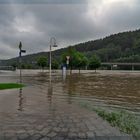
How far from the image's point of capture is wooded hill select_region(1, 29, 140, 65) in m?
138

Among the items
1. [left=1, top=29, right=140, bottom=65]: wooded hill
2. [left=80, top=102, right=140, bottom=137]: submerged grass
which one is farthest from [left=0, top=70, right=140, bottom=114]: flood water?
[left=1, top=29, right=140, bottom=65]: wooded hill

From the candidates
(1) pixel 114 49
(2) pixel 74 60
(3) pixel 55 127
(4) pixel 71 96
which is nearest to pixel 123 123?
(3) pixel 55 127

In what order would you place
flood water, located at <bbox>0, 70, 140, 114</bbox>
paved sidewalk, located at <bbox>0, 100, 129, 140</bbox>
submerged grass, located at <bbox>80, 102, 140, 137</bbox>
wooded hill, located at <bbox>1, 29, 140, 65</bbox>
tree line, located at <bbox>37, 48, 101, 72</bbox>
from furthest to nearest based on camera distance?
wooded hill, located at <bbox>1, 29, 140, 65</bbox> → tree line, located at <bbox>37, 48, 101, 72</bbox> → flood water, located at <bbox>0, 70, 140, 114</bbox> → submerged grass, located at <bbox>80, 102, 140, 137</bbox> → paved sidewalk, located at <bbox>0, 100, 129, 140</bbox>

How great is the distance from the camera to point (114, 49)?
147 metres

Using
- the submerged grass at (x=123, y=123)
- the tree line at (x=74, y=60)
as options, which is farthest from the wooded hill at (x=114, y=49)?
the submerged grass at (x=123, y=123)

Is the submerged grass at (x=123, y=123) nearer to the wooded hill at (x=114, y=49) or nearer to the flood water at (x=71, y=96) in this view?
the flood water at (x=71, y=96)

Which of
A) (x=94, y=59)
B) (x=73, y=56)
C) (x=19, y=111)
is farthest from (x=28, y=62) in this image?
(x=19, y=111)

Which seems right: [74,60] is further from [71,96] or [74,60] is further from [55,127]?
[55,127]

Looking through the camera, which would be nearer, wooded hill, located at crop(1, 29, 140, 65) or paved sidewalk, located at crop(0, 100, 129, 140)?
paved sidewalk, located at crop(0, 100, 129, 140)

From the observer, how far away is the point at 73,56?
2680 inches

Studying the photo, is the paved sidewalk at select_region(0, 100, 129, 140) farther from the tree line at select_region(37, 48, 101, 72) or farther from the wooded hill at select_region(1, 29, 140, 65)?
the wooded hill at select_region(1, 29, 140, 65)

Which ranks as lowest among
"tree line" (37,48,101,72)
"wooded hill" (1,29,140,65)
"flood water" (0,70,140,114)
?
"flood water" (0,70,140,114)

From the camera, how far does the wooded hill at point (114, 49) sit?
451 ft

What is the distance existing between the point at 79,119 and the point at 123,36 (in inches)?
5474
